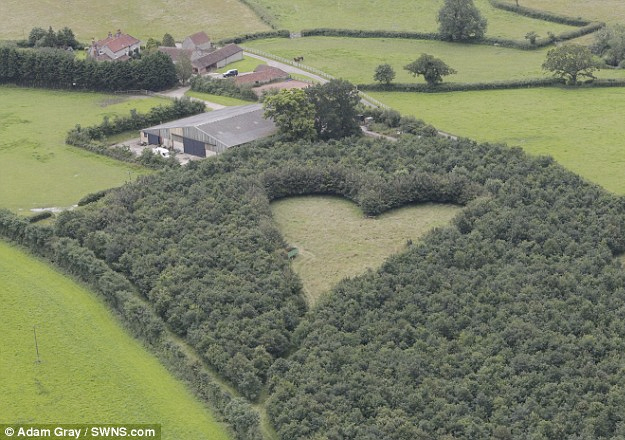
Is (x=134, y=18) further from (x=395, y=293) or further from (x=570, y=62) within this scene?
(x=395, y=293)

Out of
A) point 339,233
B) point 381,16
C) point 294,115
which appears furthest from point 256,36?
point 339,233

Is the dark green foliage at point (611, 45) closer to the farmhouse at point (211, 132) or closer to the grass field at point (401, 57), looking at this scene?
the grass field at point (401, 57)

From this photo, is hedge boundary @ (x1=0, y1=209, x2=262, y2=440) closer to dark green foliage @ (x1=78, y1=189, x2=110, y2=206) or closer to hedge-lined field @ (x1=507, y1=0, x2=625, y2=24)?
dark green foliage @ (x1=78, y1=189, x2=110, y2=206)

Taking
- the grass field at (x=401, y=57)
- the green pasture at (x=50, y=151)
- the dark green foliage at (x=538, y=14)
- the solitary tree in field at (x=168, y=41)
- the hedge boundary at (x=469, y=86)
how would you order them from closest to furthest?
1. the green pasture at (x=50, y=151)
2. the hedge boundary at (x=469, y=86)
3. the grass field at (x=401, y=57)
4. the solitary tree in field at (x=168, y=41)
5. the dark green foliage at (x=538, y=14)

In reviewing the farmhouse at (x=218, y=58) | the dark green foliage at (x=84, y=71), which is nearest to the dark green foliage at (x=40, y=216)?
the dark green foliage at (x=84, y=71)

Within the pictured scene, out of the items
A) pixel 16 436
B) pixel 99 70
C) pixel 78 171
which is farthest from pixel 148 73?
pixel 16 436

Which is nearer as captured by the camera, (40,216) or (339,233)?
(339,233)
